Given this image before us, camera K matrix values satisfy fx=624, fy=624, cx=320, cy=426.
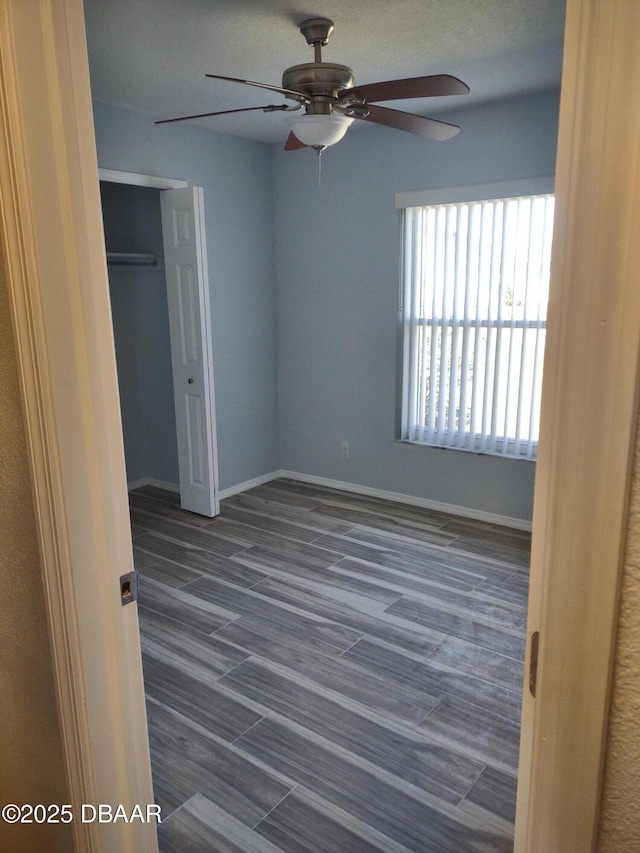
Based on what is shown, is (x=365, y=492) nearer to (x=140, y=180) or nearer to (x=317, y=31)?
(x=140, y=180)

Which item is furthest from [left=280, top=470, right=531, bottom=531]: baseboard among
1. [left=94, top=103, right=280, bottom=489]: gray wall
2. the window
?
the window

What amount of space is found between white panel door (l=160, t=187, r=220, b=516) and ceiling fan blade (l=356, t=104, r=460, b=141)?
163 centimetres

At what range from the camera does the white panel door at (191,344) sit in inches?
157

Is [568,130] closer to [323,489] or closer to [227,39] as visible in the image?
[227,39]

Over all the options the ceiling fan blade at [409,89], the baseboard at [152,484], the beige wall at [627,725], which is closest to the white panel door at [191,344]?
the baseboard at [152,484]

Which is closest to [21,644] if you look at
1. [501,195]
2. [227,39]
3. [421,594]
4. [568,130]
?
[568,130]

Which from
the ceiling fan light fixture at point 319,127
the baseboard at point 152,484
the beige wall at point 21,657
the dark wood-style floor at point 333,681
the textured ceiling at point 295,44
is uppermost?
the textured ceiling at point 295,44

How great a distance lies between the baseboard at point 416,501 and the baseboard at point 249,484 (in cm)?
7

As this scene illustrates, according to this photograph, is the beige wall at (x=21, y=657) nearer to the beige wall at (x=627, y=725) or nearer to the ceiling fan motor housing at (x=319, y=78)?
the beige wall at (x=627, y=725)

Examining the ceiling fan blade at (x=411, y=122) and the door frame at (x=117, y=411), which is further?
the ceiling fan blade at (x=411, y=122)

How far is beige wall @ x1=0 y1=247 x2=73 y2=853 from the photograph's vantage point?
120cm

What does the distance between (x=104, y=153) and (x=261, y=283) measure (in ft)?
4.92

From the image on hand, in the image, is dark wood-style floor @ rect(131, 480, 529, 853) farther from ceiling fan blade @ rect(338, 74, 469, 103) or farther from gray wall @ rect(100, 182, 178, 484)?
ceiling fan blade @ rect(338, 74, 469, 103)

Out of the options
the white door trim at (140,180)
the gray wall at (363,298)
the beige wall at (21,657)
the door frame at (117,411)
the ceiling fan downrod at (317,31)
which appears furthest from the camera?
the gray wall at (363,298)
